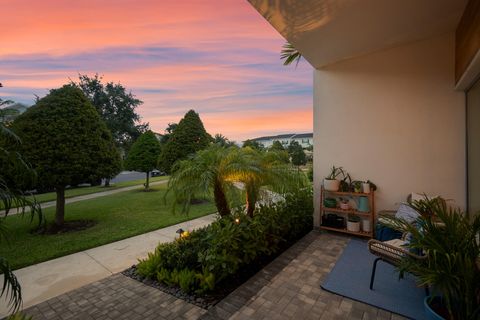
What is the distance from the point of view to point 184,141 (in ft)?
28.1

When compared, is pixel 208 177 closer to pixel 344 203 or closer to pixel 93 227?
pixel 344 203

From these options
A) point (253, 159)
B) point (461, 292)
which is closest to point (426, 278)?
point (461, 292)

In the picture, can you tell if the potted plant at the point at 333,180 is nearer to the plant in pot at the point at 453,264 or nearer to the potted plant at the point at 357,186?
the potted plant at the point at 357,186

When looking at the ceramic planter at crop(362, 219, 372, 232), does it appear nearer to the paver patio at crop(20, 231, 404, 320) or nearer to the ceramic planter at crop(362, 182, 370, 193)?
the ceramic planter at crop(362, 182, 370, 193)

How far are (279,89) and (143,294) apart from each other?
28.1 ft

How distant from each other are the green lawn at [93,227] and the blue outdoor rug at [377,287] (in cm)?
388

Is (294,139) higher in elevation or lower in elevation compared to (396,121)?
higher

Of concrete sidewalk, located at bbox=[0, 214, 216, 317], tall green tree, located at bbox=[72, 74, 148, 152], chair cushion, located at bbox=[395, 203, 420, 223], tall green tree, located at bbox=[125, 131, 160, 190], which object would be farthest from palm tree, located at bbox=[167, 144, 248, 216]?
tall green tree, located at bbox=[72, 74, 148, 152]

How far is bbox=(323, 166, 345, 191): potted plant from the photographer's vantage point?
4.50 metres

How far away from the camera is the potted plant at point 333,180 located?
450 cm

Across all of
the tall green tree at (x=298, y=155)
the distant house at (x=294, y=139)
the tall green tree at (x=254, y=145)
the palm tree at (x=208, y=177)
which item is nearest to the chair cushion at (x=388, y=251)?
the palm tree at (x=208, y=177)

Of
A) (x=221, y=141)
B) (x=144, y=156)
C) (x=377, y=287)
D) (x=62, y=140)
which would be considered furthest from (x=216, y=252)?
(x=144, y=156)

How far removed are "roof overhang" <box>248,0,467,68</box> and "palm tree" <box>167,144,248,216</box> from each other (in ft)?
6.76

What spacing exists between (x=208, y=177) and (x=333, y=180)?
102 inches
